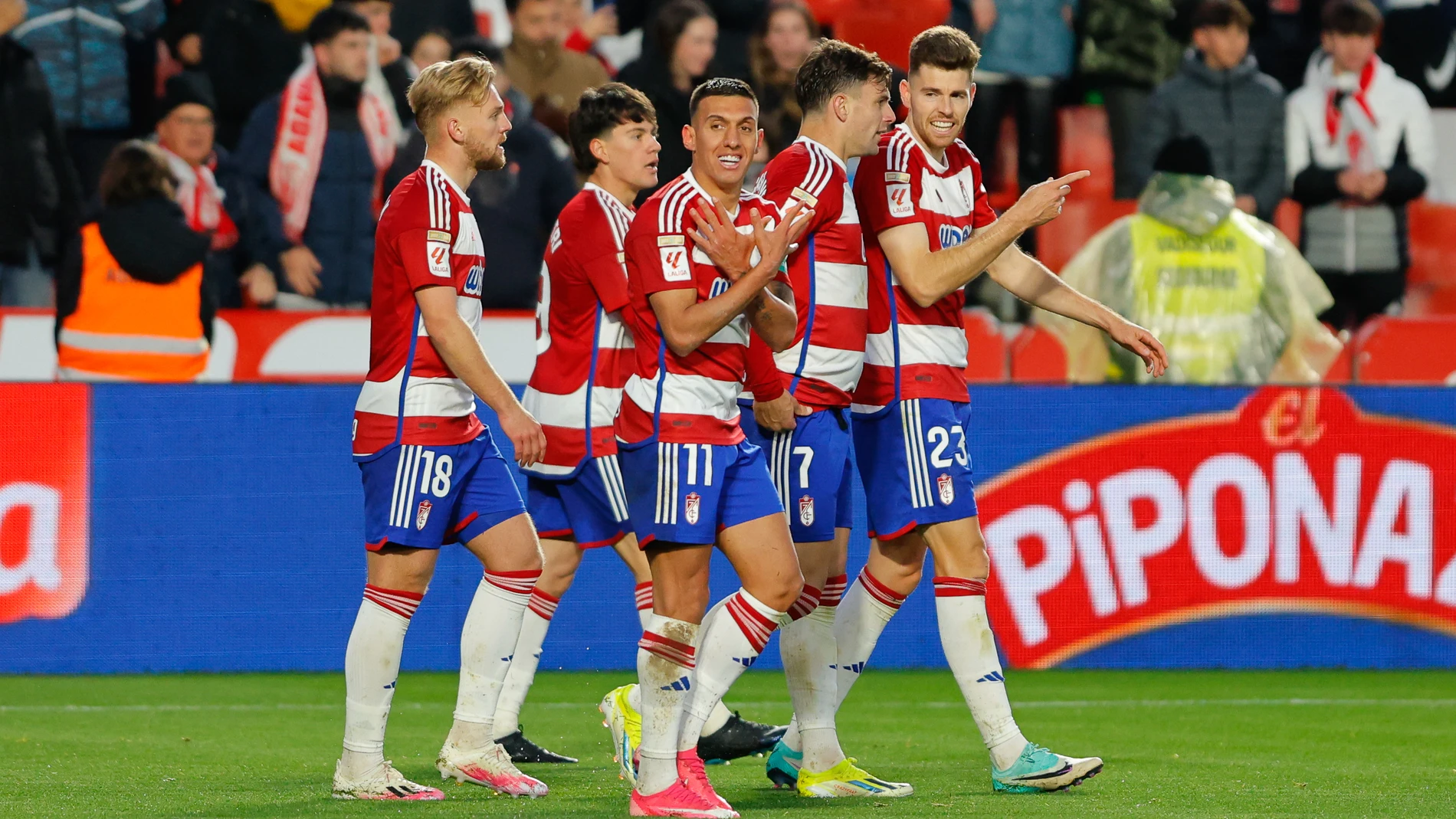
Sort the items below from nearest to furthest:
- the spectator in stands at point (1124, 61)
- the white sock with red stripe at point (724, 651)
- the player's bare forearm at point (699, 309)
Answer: the player's bare forearm at point (699, 309) < the white sock with red stripe at point (724, 651) < the spectator in stands at point (1124, 61)

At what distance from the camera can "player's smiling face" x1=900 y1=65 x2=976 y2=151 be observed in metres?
6.04

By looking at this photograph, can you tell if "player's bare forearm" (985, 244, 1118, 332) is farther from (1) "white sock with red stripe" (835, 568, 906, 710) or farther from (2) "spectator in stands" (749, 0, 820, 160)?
(2) "spectator in stands" (749, 0, 820, 160)

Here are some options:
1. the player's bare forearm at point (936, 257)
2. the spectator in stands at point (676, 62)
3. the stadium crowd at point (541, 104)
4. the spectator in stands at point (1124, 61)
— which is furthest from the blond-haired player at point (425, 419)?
the spectator in stands at point (1124, 61)

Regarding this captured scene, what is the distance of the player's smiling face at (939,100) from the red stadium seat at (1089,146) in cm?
647

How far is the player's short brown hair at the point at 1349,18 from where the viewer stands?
12359mm

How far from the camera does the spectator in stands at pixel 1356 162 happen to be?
12242 millimetres

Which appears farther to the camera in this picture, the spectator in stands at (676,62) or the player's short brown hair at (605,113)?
the spectator in stands at (676,62)

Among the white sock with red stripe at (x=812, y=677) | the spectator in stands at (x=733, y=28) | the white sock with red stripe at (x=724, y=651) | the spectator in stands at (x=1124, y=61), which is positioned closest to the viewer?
the white sock with red stripe at (x=724, y=651)

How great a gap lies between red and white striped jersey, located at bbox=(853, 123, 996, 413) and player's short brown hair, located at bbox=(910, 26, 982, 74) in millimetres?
235

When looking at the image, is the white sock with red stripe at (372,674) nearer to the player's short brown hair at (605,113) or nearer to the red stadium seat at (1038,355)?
the player's short brown hair at (605,113)

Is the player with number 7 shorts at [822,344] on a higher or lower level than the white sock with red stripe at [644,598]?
higher

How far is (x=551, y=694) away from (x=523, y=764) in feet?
7.47

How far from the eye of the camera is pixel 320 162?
11141 mm

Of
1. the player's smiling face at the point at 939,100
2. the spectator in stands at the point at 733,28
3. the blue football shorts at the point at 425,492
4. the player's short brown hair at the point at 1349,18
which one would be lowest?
the blue football shorts at the point at 425,492
